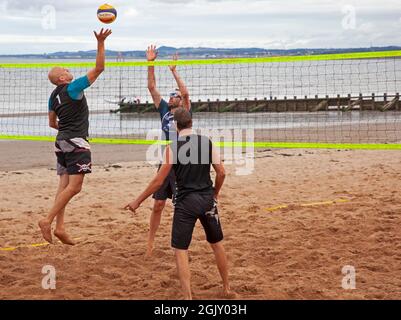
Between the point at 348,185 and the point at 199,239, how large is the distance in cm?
383

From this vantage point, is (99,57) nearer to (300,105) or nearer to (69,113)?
(69,113)

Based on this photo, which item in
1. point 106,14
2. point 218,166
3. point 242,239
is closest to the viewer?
point 218,166

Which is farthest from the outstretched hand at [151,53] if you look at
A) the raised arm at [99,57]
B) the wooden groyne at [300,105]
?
the wooden groyne at [300,105]

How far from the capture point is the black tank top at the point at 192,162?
17.7ft

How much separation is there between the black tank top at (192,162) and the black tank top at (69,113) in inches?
55.6

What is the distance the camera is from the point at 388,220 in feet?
26.9

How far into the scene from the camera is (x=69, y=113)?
21.3ft

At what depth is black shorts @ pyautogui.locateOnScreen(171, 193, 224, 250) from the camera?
17.9ft

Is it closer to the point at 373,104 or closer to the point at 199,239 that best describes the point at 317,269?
the point at 199,239

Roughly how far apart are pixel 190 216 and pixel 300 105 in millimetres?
31628

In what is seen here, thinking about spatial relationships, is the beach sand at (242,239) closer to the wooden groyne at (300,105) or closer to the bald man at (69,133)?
the bald man at (69,133)

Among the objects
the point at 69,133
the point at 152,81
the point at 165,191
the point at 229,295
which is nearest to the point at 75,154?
the point at 69,133

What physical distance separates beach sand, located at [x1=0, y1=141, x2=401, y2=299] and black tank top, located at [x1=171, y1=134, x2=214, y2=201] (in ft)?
3.17

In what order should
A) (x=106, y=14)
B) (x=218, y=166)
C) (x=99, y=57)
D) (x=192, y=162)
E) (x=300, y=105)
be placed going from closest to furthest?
(x=192, y=162)
(x=218, y=166)
(x=99, y=57)
(x=106, y=14)
(x=300, y=105)
